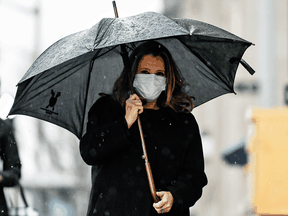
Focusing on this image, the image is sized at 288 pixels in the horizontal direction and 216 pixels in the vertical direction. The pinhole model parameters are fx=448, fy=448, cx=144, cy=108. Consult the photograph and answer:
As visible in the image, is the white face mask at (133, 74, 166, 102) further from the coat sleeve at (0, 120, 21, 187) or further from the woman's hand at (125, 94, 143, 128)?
the coat sleeve at (0, 120, 21, 187)

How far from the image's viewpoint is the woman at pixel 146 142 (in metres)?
2.50

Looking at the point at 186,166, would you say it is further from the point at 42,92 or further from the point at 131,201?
the point at 42,92

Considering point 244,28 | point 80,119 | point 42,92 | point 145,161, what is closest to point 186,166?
point 145,161

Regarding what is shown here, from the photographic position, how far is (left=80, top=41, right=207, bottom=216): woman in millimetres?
2496

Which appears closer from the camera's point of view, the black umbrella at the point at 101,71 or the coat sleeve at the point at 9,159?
the black umbrella at the point at 101,71

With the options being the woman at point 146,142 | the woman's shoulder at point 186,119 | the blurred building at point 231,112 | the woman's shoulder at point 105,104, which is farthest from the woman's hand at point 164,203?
the blurred building at point 231,112

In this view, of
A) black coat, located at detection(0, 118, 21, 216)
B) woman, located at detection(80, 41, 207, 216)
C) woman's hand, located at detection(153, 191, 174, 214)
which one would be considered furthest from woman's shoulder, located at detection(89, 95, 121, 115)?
black coat, located at detection(0, 118, 21, 216)

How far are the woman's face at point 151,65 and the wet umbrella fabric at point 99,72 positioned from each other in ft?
0.40

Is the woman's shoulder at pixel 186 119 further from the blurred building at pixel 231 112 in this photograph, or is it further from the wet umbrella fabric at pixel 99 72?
the blurred building at pixel 231 112

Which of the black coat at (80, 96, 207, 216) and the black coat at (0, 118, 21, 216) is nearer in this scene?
the black coat at (80, 96, 207, 216)

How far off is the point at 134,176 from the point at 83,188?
767 cm

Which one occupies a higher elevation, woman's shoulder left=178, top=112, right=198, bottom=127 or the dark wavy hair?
the dark wavy hair

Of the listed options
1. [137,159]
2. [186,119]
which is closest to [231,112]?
[186,119]

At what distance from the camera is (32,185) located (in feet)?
33.0
